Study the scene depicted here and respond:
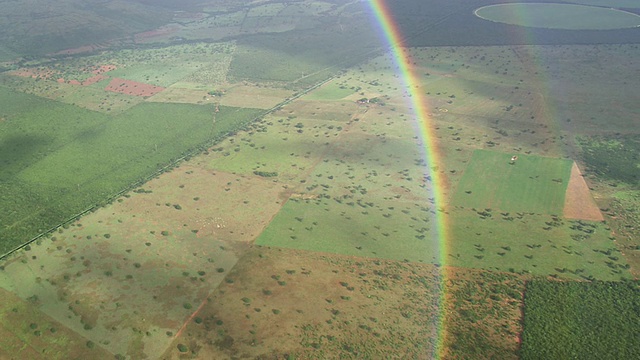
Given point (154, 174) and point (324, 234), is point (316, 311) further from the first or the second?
point (154, 174)

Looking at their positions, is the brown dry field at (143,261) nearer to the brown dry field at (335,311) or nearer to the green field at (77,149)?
the brown dry field at (335,311)

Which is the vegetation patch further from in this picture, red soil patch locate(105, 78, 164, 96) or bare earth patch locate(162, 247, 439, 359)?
red soil patch locate(105, 78, 164, 96)

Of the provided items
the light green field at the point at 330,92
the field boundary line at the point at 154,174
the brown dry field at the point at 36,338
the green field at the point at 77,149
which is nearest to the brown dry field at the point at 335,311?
the brown dry field at the point at 36,338

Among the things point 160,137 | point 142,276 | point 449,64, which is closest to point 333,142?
point 160,137

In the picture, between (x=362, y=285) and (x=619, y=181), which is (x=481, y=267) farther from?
(x=619, y=181)

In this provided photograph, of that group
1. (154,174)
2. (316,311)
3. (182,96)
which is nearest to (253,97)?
(182,96)
